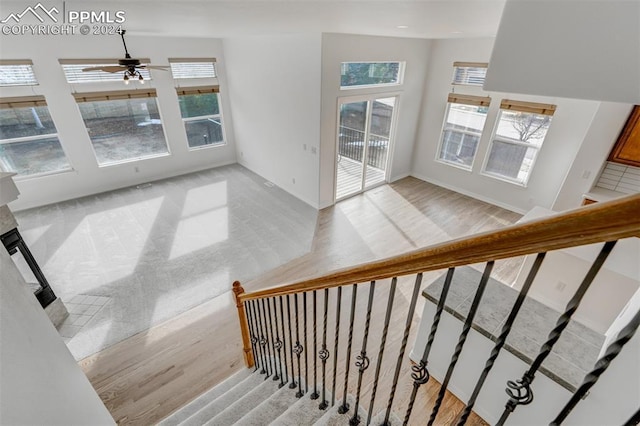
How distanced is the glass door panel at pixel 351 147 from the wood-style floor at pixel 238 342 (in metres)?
1.25

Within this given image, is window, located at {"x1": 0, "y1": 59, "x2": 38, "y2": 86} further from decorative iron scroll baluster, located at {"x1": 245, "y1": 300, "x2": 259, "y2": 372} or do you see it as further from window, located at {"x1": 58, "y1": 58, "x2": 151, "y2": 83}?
decorative iron scroll baluster, located at {"x1": 245, "y1": 300, "x2": 259, "y2": 372}

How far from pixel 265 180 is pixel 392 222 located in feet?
10.9

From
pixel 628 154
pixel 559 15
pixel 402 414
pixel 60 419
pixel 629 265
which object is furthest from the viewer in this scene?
pixel 628 154

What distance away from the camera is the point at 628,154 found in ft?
12.5

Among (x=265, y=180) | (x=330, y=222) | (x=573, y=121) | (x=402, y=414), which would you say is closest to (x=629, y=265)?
(x=402, y=414)

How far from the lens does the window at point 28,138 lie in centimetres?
512

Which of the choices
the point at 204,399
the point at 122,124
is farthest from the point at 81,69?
the point at 204,399

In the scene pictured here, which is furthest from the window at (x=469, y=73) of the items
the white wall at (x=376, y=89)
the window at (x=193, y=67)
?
the window at (x=193, y=67)

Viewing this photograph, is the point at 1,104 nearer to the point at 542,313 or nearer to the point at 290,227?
the point at 290,227

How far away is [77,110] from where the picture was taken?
5645mm

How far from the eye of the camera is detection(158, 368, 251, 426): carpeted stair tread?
91.5 inches

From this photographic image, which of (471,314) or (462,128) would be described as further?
(462,128)

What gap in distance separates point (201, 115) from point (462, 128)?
612 cm

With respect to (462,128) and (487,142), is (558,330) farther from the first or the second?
(462,128)
